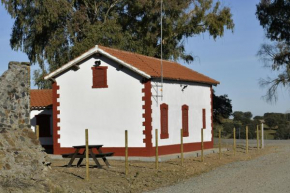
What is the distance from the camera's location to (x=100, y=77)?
2780 centimetres

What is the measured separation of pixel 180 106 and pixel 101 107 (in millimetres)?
4487

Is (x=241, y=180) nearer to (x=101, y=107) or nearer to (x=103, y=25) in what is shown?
(x=101, y=107)

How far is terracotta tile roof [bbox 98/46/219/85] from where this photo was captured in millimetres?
28109

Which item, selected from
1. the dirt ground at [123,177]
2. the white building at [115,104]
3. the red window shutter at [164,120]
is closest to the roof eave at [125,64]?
the white building at [115,104]

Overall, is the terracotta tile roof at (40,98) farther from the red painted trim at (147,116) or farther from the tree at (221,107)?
the tree at (221,107)

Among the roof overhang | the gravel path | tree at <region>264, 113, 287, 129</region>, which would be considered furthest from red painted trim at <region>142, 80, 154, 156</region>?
tree at <region>264, 113, 287, 129</region>

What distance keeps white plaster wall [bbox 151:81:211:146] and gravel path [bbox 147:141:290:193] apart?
5.51 m

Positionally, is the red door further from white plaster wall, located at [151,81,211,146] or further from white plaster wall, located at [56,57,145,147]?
white plaster wall, located at [151,81,211,146]

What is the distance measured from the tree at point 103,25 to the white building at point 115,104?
40.7ft

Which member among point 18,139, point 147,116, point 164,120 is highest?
point 147,116

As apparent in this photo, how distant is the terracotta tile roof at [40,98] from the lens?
35375mm

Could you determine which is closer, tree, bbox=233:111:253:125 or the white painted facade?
the white painted facade

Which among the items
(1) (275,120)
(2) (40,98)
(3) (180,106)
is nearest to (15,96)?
(3) (180,106)

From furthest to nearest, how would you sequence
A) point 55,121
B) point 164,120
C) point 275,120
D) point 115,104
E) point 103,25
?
point 275,120
point 103,25
point 55,121
point 164,120
point 115,104
